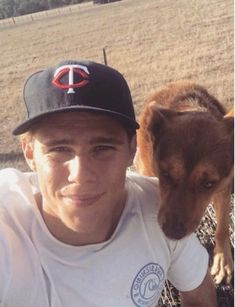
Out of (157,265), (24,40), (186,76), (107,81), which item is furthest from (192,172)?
(24,40)

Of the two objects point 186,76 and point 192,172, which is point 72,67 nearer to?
point 192,172

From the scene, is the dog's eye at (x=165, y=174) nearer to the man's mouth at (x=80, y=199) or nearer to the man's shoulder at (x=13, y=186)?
the man's shoulder at (x=13, y=186)

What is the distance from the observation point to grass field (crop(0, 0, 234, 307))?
10594 millimetres

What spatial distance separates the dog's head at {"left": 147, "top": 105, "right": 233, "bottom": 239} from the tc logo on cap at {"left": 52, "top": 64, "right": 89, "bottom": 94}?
1058 mm

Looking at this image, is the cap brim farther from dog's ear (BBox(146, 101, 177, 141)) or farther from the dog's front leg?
the dog's front leg

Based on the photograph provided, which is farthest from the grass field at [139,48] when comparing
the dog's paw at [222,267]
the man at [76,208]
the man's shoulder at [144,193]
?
the man at [76,208]

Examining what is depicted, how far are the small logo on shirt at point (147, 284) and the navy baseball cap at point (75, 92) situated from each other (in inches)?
26.8

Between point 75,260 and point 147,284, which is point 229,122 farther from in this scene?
point 75,260

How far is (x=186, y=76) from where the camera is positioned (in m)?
11.3

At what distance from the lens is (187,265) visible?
2617 millimetres

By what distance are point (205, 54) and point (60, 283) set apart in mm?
11868

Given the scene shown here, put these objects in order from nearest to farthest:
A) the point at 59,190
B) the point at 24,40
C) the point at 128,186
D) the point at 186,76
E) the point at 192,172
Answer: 1. the point at 59,190
2. the point at 128,186
3. the point at 192,172
4. the point at 186,76
5. the point at 24,40

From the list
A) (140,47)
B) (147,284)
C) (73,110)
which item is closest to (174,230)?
(147,284)

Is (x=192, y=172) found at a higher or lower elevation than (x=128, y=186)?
lower
